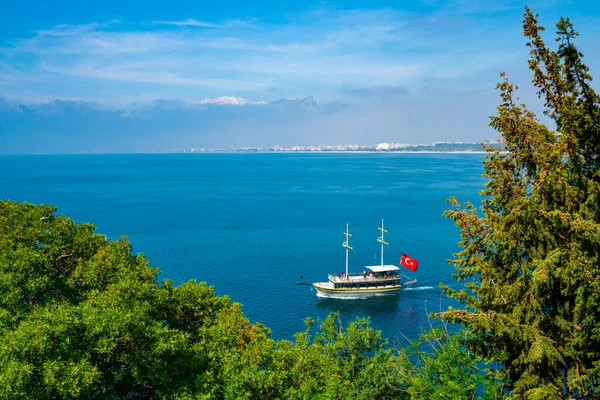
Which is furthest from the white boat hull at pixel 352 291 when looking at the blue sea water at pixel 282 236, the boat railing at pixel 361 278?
the blue sea water at pixel 282 236

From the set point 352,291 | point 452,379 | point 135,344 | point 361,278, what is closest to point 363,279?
point 361,278

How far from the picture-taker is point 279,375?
15.7 m

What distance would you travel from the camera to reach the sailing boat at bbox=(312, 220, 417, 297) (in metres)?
56.4

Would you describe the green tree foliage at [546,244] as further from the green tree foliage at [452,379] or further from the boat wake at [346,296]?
the boat wake at [346,296]

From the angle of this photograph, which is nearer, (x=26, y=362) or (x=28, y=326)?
(x=26, y=362)

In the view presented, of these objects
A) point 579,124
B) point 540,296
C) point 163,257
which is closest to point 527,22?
point 579,124

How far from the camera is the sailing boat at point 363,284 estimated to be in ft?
185

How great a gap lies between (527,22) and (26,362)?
18848mm

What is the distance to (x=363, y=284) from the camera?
2297 inches

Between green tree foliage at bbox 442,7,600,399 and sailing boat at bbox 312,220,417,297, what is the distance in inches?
1568

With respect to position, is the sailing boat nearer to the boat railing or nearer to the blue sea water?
the boat railing

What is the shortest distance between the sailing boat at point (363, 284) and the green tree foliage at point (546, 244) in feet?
131

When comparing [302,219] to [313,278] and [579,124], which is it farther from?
[579,124]

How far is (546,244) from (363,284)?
43.8m
